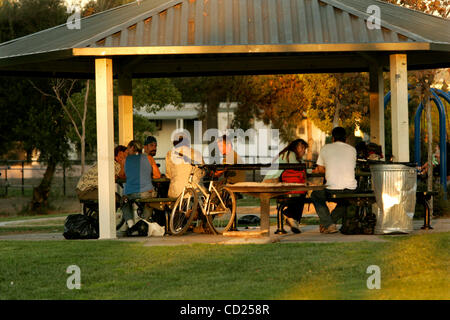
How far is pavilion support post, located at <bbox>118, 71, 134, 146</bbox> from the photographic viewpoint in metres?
17.2

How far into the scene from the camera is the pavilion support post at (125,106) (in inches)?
679

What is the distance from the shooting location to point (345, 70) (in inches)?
743

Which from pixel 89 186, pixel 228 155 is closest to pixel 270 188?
pixel 89 186

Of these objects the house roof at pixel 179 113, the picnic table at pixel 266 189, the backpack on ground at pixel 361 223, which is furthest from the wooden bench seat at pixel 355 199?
the house roof at pixel 179 113

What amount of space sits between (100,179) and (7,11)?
701 inches

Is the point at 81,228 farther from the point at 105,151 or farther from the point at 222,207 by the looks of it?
the point at 222,207

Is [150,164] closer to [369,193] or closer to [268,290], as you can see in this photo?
[369,193]

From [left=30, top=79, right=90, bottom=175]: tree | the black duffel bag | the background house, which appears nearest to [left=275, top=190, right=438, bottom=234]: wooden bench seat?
the black duffel bag

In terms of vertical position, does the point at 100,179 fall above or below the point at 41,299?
above

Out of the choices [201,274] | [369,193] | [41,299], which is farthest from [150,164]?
[41,299]

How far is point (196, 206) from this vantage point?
1380cm

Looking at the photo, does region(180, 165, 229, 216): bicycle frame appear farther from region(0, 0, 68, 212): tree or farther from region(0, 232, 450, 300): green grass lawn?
region(0, 0, 68, 212): tree

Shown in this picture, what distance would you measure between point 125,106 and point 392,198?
6181 mm

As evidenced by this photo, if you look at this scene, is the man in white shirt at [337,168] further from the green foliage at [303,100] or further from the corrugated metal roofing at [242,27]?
the green foliage at [303,100]
